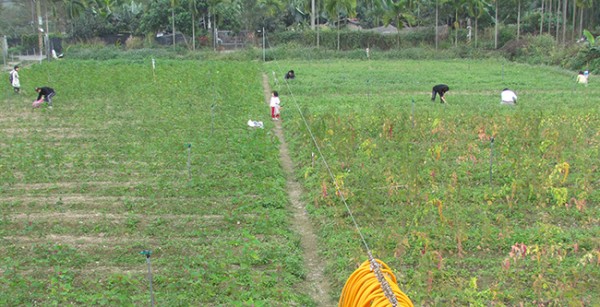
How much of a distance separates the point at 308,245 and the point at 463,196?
10.3ft

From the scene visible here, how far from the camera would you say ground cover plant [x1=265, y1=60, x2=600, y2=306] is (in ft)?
24.4

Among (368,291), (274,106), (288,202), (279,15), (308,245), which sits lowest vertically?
(308,245)

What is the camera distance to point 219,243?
8453mm

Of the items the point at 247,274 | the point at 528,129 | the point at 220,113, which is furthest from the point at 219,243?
the point at 220,113

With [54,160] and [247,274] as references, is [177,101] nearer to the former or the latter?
[54,160]

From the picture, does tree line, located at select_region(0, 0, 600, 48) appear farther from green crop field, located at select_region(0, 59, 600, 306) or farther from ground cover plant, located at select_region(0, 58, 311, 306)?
ground cover plant, located at select_region(0, 58, 311, 306)

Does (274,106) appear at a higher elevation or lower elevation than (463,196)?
higher

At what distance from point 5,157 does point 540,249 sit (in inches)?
411

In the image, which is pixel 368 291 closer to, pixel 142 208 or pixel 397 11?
pixel 142 208

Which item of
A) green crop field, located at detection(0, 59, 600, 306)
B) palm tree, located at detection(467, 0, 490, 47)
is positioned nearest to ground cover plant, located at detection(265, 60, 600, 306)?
green crop field, located at detection(0, 59, 600, 306)

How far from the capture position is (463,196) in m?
10.5

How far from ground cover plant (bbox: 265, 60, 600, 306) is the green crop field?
1.3 inches

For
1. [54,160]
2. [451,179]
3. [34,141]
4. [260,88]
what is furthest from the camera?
[260,88]

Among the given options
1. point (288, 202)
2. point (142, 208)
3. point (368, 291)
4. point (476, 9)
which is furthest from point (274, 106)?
point (476, 9)
